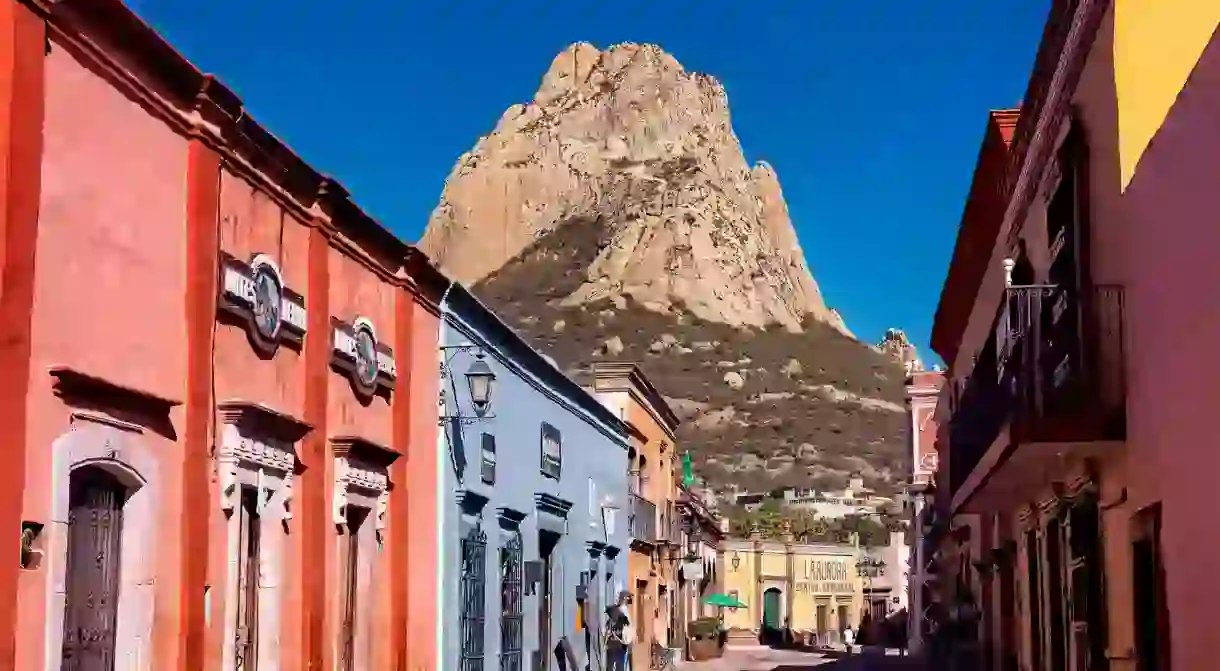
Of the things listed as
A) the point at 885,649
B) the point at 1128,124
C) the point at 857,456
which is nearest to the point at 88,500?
the point at 1128,124

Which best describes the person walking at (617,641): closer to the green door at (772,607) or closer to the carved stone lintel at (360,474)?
the carved stone lintel at (360,474)

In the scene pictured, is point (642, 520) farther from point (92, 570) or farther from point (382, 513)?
point (92, 570)

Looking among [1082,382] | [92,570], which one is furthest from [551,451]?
[92,570]

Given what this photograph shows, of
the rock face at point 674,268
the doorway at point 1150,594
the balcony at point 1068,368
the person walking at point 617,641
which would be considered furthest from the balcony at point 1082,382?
the rock face at point 674,268

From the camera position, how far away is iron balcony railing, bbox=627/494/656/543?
27.4m

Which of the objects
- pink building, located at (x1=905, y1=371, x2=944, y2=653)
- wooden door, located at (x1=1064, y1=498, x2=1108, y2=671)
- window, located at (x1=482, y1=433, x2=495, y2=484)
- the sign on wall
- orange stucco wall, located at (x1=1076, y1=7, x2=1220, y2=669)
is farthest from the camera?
pink building, located at (x1=905, y1=371, x2=944, y2=653)

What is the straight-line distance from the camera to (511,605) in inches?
670

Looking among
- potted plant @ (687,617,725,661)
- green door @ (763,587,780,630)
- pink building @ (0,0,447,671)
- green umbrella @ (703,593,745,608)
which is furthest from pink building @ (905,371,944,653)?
pink building @ (0,0,447,671)

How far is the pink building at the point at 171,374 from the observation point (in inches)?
279

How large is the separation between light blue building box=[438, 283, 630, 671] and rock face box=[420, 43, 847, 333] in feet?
275

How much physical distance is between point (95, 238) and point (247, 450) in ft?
7.21

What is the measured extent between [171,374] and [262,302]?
1401 mm

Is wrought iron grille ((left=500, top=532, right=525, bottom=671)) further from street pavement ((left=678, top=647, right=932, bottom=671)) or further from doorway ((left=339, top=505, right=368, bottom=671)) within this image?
street pavement ((left=678, top=647, right=932, bottom=671))

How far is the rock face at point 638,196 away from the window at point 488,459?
8964 cm
